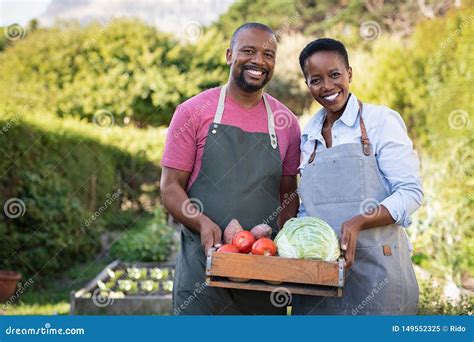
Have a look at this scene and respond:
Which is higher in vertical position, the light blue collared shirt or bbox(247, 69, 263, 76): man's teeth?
bbox(247, 69, 263, 76): man's teeth

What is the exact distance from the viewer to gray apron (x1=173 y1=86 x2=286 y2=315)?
3.59 metres

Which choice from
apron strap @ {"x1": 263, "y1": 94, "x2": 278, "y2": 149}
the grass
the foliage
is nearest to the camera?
apron strap @ {"x1": 263, "y1": 94, "x2": 278, "y2": 149}

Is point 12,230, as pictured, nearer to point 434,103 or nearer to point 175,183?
point 175,183

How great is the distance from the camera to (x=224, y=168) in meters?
3.59

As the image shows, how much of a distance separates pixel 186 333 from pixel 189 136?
1.03 m

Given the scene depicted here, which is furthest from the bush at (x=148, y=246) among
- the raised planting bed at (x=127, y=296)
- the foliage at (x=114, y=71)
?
the foliage at (x=114, y=71)

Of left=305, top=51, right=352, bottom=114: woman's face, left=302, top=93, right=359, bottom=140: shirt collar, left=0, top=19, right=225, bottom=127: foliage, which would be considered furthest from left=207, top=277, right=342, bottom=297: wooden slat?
left=0, top=19, right=225, bottom=127: foliage

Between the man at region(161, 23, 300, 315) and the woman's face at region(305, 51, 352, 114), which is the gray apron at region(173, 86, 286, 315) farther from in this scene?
the woman's face at region(305, 51, 352, 114)

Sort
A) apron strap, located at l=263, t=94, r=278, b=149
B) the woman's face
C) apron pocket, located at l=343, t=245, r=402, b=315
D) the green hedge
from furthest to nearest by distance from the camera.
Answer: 1. the green hedge
2. apron strap, located at l=263, t=94, r=278, b=149
3. the woman's face
4. apron pocket, located at l=343, t=245, r=402, b=315

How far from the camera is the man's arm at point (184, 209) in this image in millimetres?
3357

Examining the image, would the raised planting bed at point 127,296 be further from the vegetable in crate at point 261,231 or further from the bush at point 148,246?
the vegetable in crate at point 261,231

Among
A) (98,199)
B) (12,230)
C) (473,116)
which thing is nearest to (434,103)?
(473,116)

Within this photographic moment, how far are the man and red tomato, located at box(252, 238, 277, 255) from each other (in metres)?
0.45

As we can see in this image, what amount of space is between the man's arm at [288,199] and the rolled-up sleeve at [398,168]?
0.67 m
